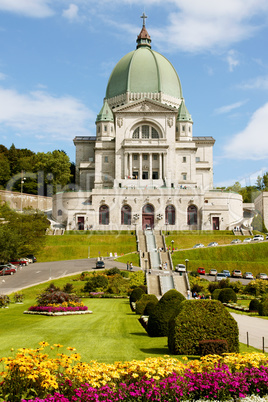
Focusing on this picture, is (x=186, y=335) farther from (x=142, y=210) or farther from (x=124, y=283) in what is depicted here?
(x=142, y=210)

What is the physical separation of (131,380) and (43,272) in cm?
4197

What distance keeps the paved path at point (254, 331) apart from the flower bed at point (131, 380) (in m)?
5.60

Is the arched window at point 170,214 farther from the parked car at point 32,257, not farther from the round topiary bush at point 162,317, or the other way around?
the round topiary bush at point 162,317

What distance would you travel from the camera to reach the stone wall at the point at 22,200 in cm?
10056

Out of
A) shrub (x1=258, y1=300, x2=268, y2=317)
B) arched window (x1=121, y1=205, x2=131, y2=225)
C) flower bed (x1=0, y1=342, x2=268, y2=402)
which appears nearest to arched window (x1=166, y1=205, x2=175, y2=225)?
arched window (x1=121, y1=205, x2=131, y2=225)

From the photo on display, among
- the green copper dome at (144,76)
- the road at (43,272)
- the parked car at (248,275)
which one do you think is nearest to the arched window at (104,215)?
the road at (43,272)

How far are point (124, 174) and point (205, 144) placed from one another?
2415 centimetres

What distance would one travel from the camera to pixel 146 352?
15.8 m

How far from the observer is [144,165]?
89.8 m

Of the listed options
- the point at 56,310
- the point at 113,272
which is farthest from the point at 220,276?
the point at 56,310

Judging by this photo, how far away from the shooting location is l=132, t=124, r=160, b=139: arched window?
91.6 meters

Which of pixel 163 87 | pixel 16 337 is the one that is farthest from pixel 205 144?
pixel 16 337

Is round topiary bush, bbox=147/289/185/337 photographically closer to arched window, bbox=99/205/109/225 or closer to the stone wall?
arched window, bbox=99/205/109/225

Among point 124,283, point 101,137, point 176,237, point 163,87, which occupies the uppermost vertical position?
point 163,87
